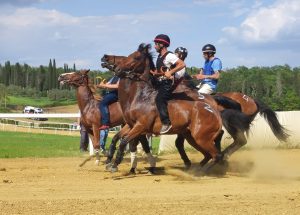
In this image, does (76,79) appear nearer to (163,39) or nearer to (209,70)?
(209,70)

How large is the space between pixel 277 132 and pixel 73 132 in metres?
36.3

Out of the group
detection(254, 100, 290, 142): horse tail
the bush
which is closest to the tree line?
the bush

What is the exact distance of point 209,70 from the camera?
46.3 feet

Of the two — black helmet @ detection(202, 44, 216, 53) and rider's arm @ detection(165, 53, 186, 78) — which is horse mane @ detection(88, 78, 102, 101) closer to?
black helmet @ detection(202, 44, 216, 53)

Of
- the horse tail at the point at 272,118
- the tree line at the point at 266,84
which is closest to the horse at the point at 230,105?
the horse tail at the point at 272,118

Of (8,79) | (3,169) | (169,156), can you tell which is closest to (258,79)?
(169,156)

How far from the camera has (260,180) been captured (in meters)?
11.5

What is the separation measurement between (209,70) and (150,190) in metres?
4.94

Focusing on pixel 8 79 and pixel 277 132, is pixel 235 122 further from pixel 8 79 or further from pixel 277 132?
pixel 8 79

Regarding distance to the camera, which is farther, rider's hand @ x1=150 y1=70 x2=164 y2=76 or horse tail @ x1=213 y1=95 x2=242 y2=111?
horse tail @ x1=213 y1=95 x2=242 y2=111

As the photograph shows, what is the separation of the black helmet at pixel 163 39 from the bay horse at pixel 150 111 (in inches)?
12.6

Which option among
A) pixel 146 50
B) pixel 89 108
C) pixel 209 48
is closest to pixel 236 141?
pixel 209 48

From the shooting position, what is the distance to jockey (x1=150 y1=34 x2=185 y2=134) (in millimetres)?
11750

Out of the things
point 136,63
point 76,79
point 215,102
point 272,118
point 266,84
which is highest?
point 136,63
